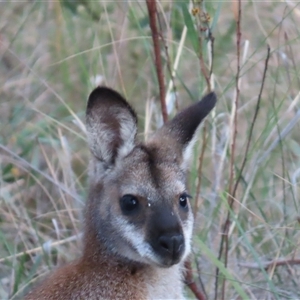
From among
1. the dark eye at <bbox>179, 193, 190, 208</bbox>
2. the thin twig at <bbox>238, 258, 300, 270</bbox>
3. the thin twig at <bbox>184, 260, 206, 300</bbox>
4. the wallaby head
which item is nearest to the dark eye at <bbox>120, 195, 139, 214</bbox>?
the wallaby head

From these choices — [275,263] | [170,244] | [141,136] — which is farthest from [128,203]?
[141,136]

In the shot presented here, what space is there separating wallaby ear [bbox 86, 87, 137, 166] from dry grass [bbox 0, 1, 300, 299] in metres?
0.54

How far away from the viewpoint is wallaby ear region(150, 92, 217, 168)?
386cm

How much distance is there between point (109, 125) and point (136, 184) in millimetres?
286

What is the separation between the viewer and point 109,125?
3756mm

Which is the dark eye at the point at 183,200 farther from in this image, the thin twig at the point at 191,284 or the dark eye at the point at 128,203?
the thin twig at the point at 191,284

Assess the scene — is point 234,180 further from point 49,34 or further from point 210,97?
point 49,34

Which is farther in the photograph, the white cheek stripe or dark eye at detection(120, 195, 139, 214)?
dark eye at detection(120, 195, 139, 214)

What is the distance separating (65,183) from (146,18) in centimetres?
129

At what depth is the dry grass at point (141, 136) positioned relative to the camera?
14.5ft

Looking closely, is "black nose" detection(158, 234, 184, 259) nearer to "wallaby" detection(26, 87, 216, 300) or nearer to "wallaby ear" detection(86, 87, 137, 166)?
"wallaby" detection(26, 87, 216, 300)

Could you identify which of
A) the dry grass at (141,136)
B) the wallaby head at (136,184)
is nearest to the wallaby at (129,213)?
the wallaby head at (136,184)

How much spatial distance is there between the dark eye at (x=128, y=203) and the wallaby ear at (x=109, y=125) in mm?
233

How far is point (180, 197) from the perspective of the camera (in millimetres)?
3750
